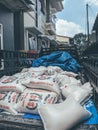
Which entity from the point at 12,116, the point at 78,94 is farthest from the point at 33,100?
the point at 78,94

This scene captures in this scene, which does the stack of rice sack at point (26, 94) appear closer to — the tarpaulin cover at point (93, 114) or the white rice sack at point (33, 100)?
the white rice sack at point (33, 100)

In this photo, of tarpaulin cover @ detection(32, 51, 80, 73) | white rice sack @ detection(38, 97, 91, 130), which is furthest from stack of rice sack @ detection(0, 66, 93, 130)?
tarpaulin cover @ detection(32, 51, 80, 73)

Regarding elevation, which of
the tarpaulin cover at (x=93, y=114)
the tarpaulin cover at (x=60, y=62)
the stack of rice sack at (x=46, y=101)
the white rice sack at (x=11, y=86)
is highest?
the tarpaulin cover at (x=60, y=62)

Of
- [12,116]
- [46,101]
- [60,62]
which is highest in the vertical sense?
[60,62]

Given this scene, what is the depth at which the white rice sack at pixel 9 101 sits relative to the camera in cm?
250

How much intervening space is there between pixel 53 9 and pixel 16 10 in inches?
912

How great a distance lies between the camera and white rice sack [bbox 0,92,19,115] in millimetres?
2502

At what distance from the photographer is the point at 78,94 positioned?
8.38 ft

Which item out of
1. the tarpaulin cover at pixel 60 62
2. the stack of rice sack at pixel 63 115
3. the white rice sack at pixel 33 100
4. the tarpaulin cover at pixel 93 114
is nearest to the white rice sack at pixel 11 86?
the white rice sack at pixel 33 100

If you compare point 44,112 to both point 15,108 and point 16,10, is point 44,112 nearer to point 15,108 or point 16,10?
point 15,108

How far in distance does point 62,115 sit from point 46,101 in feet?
1.33

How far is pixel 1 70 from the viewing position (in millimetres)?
3824

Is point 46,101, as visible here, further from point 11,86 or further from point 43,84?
point 11,86

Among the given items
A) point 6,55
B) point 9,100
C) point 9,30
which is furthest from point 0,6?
point 9,100
